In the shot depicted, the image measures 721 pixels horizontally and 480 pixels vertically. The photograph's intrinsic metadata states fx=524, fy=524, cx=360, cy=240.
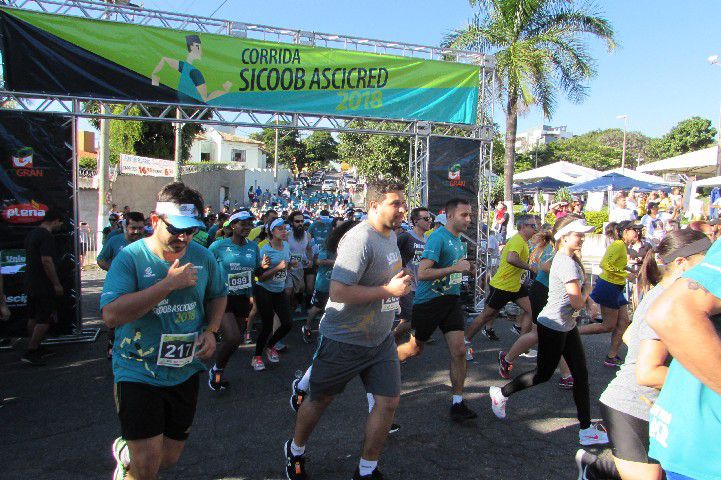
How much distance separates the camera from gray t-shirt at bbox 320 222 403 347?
3.29 m

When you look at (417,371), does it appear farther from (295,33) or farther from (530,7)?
(530,7)

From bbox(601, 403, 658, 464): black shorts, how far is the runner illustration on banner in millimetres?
7099

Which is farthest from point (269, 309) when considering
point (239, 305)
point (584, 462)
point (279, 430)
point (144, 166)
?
point (144, 166)

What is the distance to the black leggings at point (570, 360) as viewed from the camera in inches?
162

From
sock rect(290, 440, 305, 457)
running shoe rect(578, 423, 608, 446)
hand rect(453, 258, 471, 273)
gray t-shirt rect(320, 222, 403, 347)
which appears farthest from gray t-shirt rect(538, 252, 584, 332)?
sock rect(290, 440, 305, 457)

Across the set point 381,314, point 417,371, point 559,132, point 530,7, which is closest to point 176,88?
point 417,371

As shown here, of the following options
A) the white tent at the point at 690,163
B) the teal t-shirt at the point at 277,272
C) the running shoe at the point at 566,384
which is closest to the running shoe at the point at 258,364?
the teal t-shirt at the point at 277,272

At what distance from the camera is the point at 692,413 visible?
1712mm

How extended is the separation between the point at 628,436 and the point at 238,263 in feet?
14.0

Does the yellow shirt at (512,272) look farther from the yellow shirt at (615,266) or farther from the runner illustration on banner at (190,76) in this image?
the runner illustration on banner at (190,76)

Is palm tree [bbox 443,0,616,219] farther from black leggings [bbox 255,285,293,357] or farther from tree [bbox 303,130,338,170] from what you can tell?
tree [bbox 303,130,338,170]

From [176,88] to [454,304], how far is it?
5436mm

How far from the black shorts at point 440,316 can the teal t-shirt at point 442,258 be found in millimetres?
56

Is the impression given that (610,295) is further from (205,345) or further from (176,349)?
(176,349)
